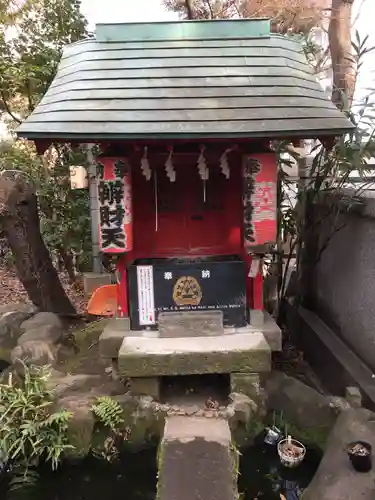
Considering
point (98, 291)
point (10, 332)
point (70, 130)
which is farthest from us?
point (10, 332)

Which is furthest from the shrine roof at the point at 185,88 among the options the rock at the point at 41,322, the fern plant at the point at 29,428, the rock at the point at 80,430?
the rock at the point at 41,322

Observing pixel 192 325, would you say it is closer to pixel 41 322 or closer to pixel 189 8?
pixel 41 322

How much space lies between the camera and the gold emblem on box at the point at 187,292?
5598 mm

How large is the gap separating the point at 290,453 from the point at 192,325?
1711mm

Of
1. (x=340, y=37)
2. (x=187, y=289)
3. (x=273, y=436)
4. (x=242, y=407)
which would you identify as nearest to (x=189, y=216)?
(x=187, y=289)

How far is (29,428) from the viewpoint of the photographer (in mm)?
4742

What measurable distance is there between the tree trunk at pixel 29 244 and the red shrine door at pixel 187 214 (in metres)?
2.39

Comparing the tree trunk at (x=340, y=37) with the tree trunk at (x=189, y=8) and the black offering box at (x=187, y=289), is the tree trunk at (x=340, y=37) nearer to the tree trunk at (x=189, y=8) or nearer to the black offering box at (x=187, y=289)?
the tree trunk at (x=189, y=8)

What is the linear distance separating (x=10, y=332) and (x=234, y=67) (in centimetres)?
489

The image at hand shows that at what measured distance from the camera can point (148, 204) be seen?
6.07m

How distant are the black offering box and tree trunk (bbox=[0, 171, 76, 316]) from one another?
282cm

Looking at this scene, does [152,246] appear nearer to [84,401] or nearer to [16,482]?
[84,401]

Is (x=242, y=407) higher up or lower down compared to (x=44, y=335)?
lower down

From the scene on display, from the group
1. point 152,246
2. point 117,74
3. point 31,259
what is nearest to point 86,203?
point 31,259
